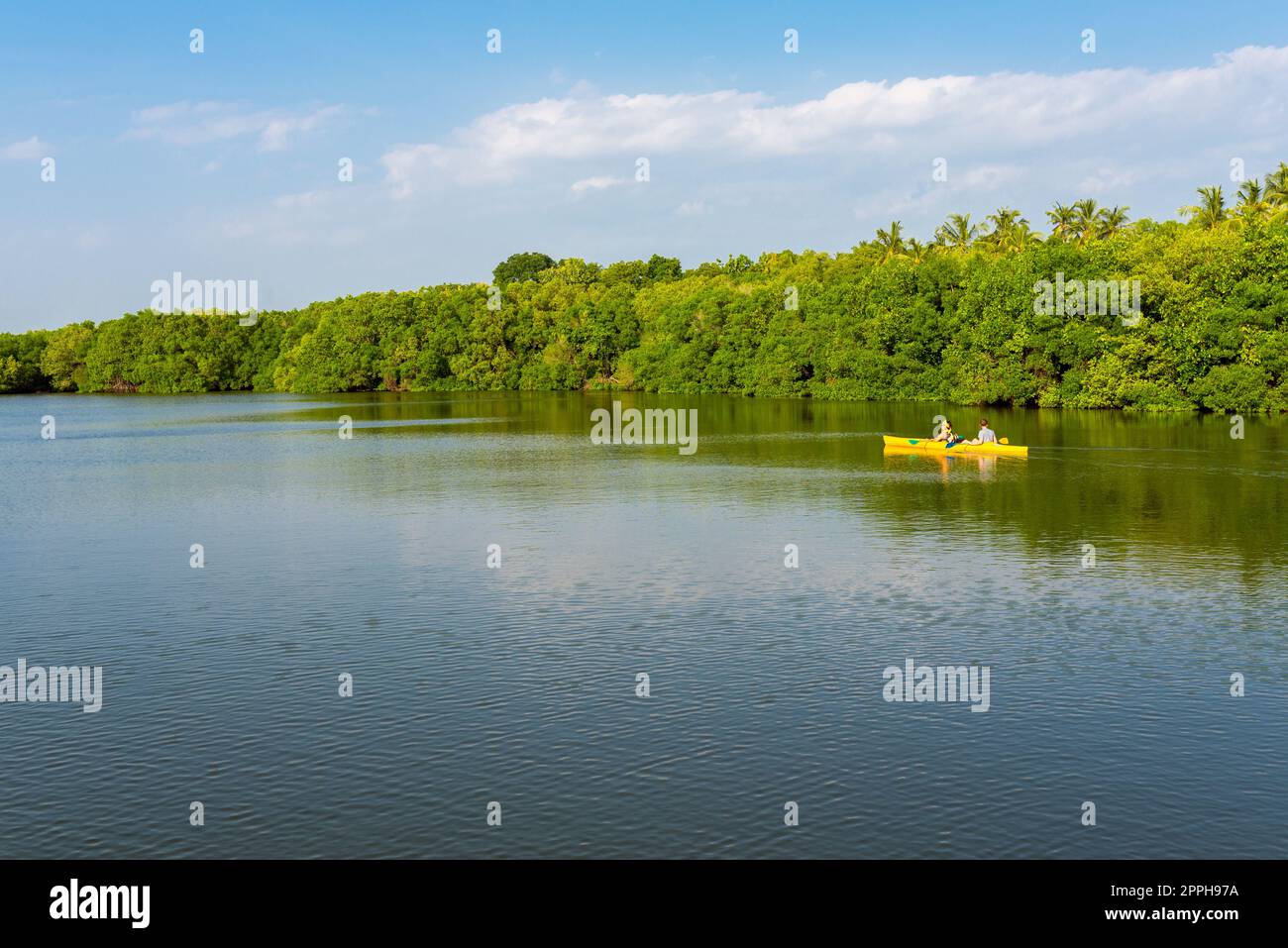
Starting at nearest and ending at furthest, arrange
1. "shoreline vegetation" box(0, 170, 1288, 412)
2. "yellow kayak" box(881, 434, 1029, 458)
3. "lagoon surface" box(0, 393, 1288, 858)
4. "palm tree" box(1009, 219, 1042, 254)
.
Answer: "lagoon surface" box(0, 393, 1288, 858) < "yellow kayak" box(881, 434, 1029, 458) < "shoreline vegetation" box(0, 170, 1288, 412) < "palm tree" box(1009, 219, 1042, 254)

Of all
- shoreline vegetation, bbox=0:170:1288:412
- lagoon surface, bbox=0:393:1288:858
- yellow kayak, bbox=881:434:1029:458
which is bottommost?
lagoon surface, bbox=0:393:1288:858

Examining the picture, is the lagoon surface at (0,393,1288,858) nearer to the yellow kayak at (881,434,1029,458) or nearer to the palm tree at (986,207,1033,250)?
the yellow kayak at (881,434,1029,458)

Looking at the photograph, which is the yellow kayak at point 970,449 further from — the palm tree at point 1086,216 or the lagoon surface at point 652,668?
the palm tree at point 1086,216

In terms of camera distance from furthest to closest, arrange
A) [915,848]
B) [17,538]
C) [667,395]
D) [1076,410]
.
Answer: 1. [667,395]
2. [1076,410]
3. [17,538]
4. [915,848]

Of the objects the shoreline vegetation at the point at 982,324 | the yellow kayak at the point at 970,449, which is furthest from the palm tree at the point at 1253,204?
the yellow kayak at the point at 970,449

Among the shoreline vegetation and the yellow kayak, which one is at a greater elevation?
the shoreline vegetation

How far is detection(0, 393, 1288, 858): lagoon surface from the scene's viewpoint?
16656 mm

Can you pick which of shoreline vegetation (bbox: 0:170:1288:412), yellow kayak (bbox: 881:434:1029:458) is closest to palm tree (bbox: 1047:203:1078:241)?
shoreline vegetation (bbox: 0:170:1288:412)

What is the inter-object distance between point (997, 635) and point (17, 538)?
33466 millimetres

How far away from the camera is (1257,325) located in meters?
99.7

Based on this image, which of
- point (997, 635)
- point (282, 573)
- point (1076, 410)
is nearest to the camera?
point (997, 635)

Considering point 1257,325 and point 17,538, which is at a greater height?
point 1257,325

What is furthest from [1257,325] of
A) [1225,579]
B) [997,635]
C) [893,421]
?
[997,635]
